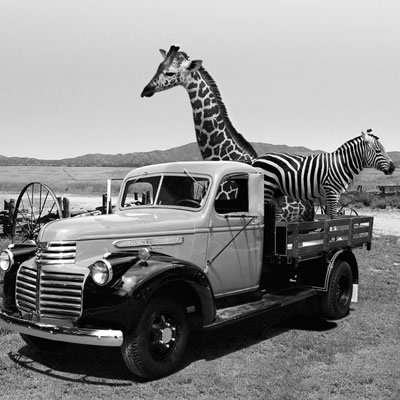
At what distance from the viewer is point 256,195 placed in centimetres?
674

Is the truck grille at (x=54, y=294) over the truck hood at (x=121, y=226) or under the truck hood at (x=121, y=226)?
under

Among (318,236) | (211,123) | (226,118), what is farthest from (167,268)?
(226,118)

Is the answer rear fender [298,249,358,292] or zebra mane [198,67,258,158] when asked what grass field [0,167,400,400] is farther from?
zebra mane [198,67,258,158]

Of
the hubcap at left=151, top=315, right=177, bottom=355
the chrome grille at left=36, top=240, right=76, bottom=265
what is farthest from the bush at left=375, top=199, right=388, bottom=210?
the chrome grille at left=36, top=240, right=76, bottom=265

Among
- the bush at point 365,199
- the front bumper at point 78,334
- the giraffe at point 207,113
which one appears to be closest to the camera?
the front bumper at point 78,334

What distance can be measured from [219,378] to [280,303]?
1.68 meters

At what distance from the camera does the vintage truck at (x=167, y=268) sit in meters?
5.05

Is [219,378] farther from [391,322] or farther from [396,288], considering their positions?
[396,288]

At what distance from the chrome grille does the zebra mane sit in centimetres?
529

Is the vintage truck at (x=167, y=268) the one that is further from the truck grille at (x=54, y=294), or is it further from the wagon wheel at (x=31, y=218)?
the wagon wheel at (x=31, y=218)

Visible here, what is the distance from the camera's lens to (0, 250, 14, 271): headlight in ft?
19.4

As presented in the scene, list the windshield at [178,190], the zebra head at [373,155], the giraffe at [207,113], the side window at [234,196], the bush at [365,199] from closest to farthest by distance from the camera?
the windshield at [178,190]
the side window at [234,196]
the zebra head at [373,155]
the giraffe at [207,113]
the bush at [365,199]

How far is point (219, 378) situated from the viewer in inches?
210

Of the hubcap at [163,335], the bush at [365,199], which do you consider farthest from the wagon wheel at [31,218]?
the bush at [365,199]
